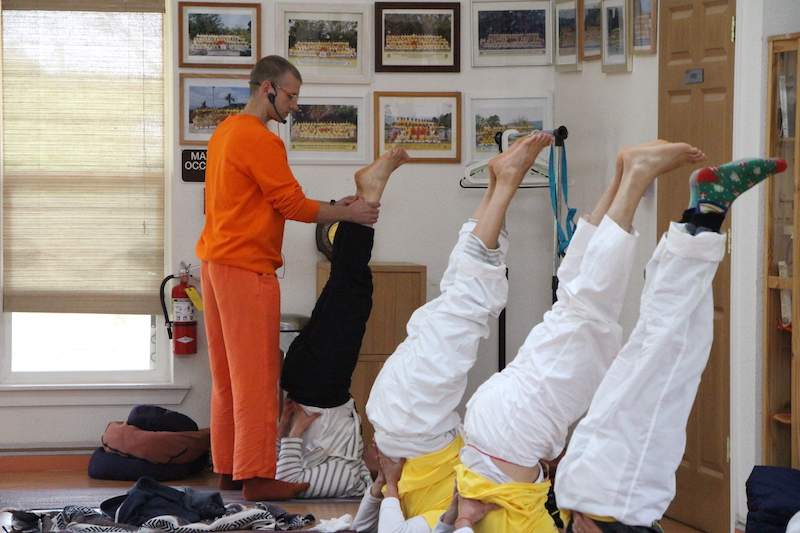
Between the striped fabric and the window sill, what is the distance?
42.5 inches

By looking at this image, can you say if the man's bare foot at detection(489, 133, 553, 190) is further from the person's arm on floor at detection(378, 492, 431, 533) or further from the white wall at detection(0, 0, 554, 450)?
the white wall at detection(0, 0, 554, 450)

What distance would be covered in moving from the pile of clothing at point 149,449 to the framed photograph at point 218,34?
5.61ft

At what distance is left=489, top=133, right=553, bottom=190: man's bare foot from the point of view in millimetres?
3309

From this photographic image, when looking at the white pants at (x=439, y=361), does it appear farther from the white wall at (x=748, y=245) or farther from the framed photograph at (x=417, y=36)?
the framed photograph at (x=417, y=36)

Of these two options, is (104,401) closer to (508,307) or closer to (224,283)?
(224,283)

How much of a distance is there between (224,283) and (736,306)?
201 cm

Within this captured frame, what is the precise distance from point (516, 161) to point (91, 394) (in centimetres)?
321

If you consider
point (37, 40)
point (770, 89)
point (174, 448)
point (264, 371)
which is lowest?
point (174, 448)

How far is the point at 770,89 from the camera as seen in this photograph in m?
3.94

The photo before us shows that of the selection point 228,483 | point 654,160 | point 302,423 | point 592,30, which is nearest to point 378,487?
point 302,423

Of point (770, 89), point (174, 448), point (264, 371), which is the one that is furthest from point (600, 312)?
point (174, 448)

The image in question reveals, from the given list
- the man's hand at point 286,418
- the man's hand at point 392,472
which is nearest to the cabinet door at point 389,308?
the man's hand at point 286,418

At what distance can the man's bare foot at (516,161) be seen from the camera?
3309 mm

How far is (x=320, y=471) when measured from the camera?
195 inches
